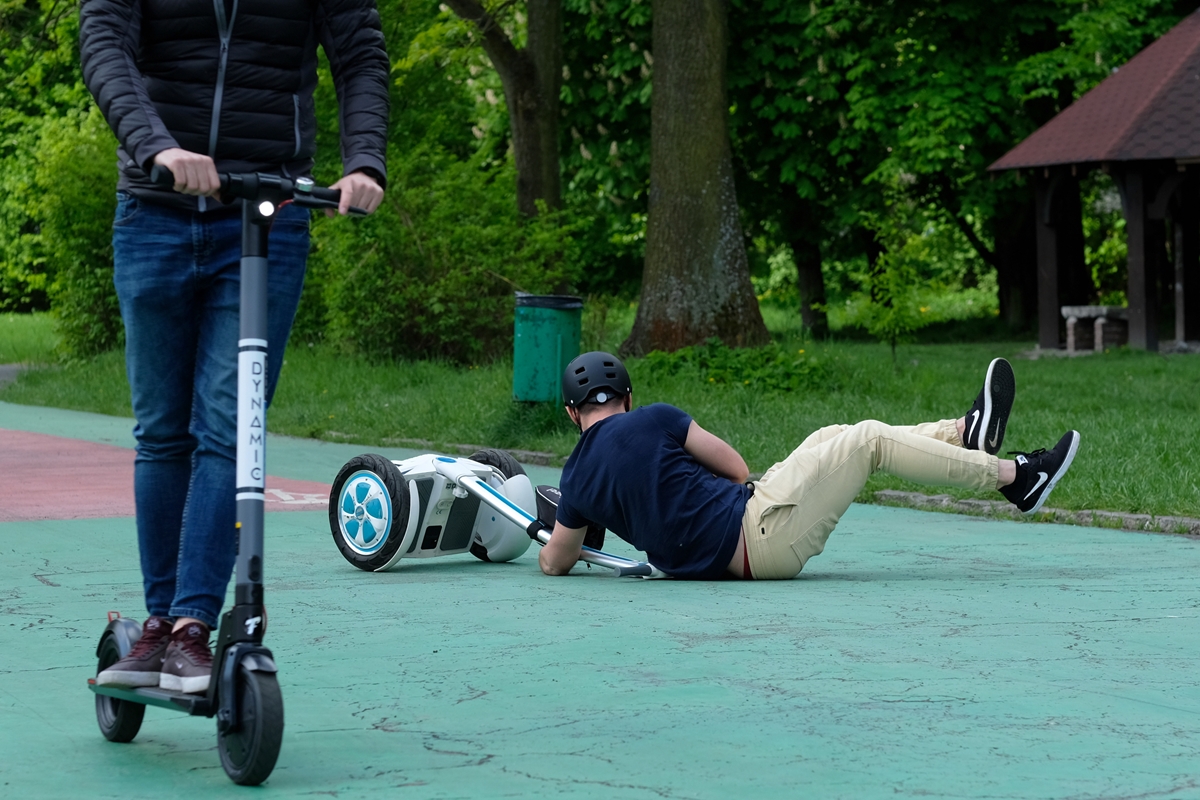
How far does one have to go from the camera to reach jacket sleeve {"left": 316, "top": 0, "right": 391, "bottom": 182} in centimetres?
413

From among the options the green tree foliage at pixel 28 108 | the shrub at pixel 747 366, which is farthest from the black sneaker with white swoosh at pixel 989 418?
the green tree foliage at pixel 28 108

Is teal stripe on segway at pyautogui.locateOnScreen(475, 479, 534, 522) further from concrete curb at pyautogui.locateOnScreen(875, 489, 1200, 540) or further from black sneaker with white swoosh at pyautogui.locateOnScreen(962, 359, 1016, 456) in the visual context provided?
concrete curb at pyautogui.locateOnScreen(875, 489, 1200, 540)

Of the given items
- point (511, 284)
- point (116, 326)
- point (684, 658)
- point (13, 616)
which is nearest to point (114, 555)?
point (13, 616)

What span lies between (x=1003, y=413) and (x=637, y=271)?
28.4 metres

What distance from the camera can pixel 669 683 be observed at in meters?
4.77

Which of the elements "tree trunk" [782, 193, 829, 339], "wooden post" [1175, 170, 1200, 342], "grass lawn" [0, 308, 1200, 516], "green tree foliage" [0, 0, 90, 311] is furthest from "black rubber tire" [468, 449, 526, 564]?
"tree trunk" [782, 193, 829, 339]

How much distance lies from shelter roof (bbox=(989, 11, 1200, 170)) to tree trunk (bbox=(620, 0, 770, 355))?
867 cm

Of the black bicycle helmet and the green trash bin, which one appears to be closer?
the black bicycle helmet

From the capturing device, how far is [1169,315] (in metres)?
31.3

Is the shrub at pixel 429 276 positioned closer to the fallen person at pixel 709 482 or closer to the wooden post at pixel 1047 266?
the wooden post at pixel 1047 266

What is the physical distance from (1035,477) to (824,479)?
901 mm

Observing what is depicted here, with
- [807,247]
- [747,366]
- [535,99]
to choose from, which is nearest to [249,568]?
[747,366]

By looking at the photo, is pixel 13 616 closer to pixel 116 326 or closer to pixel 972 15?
pixel 116 326

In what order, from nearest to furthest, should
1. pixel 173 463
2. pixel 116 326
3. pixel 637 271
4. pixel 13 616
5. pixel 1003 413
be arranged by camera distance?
pixel 173 463, pixel 13 616, pixel 1003 413, pixel 116 326, pixel 637 271
